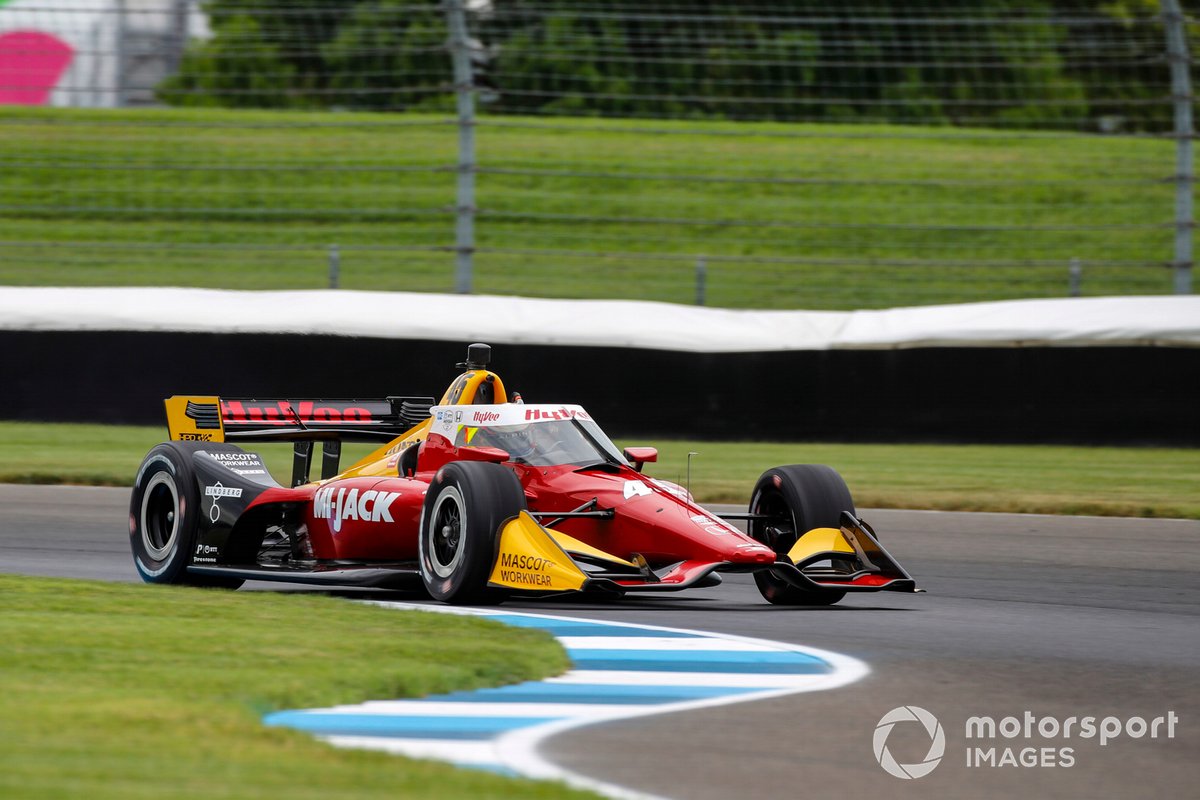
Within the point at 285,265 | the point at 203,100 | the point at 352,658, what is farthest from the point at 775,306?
the point at 352,658

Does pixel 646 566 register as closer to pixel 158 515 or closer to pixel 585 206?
pixel 158 515

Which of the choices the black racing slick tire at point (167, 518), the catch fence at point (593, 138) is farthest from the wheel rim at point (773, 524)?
the catch fence at point (593, 138)

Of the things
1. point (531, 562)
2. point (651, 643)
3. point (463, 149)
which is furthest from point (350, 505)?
point (463, 149)

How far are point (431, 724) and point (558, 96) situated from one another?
15178 millimetres

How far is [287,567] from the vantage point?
30.3ft

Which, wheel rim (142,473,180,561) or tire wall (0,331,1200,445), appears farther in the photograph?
tire wall (0,331,1200,445)

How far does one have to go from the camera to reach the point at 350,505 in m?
9.06

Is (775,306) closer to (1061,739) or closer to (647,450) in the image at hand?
(647,450)

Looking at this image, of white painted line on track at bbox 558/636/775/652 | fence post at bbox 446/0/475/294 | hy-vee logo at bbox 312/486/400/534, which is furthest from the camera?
fence post at bbox 446/0/475/294

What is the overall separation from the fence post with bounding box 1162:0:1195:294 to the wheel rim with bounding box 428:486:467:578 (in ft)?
40.1

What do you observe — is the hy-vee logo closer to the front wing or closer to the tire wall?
the front wing

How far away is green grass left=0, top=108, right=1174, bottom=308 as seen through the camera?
68.3 feet

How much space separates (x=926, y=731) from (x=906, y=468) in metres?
10.6
